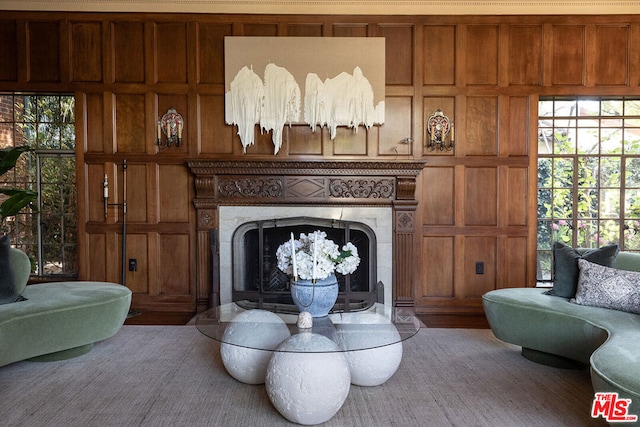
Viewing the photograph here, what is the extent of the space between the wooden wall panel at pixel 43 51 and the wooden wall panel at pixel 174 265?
1.95m

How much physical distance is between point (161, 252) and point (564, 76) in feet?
14.3

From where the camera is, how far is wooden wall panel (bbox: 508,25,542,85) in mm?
4203

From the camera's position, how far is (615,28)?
4.20 metres

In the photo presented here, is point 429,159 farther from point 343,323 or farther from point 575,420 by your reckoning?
point 575,420

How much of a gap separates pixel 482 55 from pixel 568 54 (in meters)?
0.84

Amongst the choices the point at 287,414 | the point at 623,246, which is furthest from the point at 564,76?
the point at 287,414

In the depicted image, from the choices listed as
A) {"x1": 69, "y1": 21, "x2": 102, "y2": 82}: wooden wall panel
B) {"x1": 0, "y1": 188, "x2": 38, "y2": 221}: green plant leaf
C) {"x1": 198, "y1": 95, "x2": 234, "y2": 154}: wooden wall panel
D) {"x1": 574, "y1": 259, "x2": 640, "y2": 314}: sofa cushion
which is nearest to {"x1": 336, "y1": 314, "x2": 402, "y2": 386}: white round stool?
{"x1": 574, "y1": 259, "x2": 640, "y2": 314}: sofa cushion

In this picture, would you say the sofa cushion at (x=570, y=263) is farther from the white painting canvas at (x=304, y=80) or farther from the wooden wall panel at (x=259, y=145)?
the wooden wall panel at (x=259, y=145)

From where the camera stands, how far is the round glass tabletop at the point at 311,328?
2.19m

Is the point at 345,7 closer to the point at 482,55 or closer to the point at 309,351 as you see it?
the point at 482,55

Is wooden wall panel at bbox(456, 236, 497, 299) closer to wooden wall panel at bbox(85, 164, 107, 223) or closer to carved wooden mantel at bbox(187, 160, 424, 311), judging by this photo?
carved wooden mantel at bbox(187, 160, 424, 311)

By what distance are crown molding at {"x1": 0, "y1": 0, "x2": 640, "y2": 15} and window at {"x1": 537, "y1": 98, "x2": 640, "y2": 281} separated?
886 mm

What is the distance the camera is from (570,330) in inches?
105

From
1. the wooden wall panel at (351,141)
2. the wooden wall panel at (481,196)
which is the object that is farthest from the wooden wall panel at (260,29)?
the wooden wall panel at (481,196)
